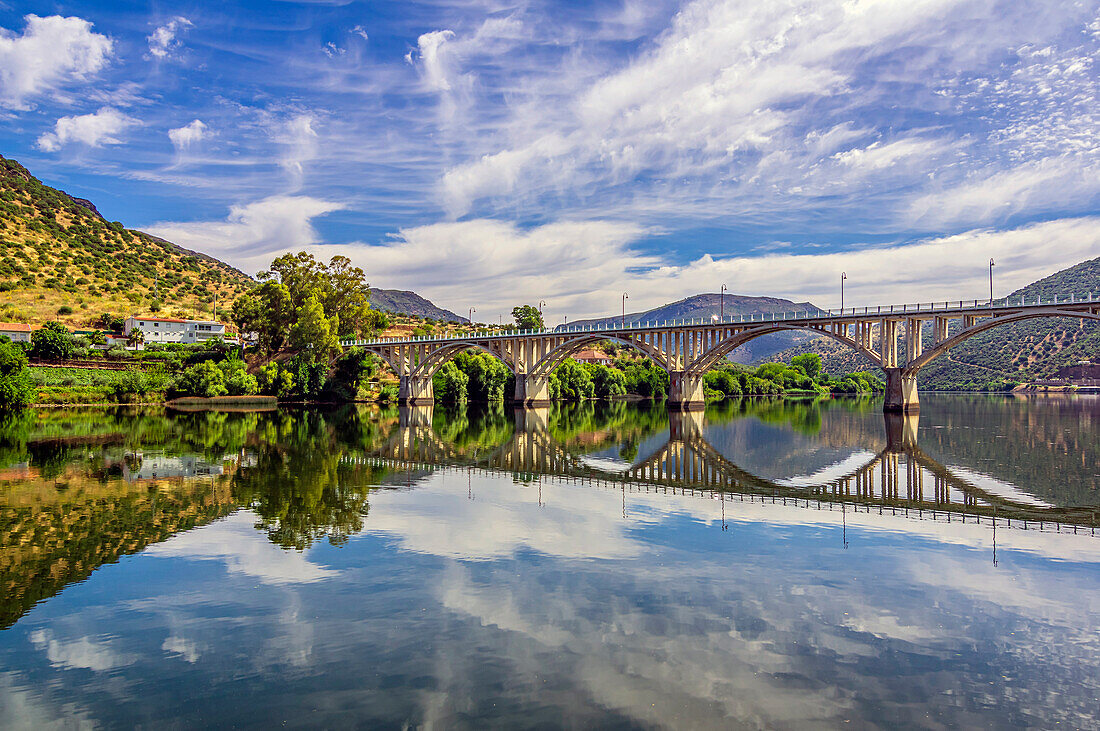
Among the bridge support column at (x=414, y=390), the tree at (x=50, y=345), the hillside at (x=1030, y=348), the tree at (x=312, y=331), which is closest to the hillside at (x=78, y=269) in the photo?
the tree at (x=50, y=345)

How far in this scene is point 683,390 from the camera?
226 ft

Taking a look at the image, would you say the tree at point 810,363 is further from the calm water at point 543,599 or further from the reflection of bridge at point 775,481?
the calm water at point 543,599

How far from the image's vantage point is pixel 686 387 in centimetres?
6906

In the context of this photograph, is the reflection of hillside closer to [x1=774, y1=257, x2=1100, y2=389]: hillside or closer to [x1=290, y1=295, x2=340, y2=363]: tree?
[x1=290, y1=295, x2=340, y2=363]: tree

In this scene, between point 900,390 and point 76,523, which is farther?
point 900,390

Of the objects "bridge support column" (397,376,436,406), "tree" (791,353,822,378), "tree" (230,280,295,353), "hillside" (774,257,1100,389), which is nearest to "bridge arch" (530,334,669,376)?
"bridge support column" (397,376,436,406)

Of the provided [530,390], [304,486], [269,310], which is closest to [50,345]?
[269,310]

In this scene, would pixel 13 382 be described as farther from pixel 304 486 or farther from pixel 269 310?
pixel 304 486

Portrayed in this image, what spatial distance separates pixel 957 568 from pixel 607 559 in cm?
601

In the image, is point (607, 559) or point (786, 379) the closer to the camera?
point (607, 559)

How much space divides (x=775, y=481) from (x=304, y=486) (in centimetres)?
1459

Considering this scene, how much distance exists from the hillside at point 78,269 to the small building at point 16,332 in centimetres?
895

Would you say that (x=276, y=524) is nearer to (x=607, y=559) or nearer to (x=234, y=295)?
(x=607, y=559)

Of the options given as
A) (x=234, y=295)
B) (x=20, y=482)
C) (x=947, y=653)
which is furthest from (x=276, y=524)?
(x=234, y=295)
